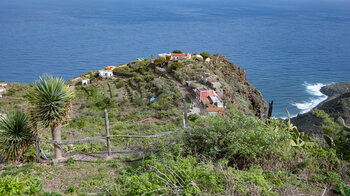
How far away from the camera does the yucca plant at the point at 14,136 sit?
7.78 m

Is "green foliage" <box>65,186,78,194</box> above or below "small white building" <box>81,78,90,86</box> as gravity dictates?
above

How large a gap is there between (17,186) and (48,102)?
274 centimetres

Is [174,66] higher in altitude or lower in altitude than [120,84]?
higher

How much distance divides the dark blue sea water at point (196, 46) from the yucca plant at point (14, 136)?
41704mm

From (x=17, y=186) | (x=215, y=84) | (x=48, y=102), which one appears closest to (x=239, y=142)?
(x=17, y=186)

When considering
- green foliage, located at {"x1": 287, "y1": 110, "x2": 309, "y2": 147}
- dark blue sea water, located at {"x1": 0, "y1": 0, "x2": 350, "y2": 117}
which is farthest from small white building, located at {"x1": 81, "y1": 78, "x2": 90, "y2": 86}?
green foliage, located at {"x1": 287, "y1": 110, "x2": 309, "y2": 147}

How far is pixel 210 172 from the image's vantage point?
5.78 metres

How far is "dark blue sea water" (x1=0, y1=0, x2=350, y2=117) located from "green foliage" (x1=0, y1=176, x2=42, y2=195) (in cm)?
4271

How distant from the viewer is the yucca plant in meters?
7.78

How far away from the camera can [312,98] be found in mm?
51094

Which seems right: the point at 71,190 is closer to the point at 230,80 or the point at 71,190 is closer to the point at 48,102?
the point at 48,102

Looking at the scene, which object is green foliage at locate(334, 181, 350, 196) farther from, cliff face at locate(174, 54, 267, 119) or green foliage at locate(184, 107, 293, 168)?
cliff face at locate(174, 54, 267, 119)

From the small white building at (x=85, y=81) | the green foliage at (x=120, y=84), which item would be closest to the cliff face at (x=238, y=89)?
the green foliage at (x=120, y=84)

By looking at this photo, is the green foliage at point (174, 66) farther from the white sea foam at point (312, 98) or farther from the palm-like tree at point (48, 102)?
the palm-like tree at point (48, 102)
